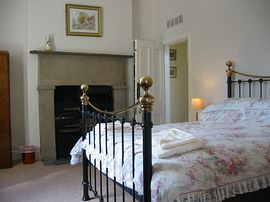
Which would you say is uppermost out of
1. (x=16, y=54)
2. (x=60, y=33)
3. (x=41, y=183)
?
(x=60, y=33)

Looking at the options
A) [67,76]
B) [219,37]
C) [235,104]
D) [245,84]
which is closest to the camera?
[235,104]

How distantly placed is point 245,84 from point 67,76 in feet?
9.65

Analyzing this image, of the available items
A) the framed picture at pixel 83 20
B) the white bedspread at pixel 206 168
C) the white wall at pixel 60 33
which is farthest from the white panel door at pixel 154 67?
the white bedspread at pixel 206 168

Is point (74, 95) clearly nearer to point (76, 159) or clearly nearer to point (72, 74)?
point (72, 74)

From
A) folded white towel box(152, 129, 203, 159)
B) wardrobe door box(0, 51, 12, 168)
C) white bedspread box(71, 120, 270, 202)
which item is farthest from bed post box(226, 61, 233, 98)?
wardrobe door box(0, 51, 12, 168)

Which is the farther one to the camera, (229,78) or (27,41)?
(27,41)

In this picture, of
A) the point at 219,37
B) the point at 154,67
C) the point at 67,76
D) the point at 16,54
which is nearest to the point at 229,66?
the point at 219,37

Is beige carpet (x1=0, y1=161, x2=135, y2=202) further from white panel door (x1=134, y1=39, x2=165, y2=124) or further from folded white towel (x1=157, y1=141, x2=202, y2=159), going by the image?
white panel door (x1=134, y1=39, x2=165, y2=124)

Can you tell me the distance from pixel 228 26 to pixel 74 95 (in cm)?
283

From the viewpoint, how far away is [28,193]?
10.3 ft

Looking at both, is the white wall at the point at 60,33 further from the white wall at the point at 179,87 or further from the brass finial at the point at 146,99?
the brass finial at the point at 146,99

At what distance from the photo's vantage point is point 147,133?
1533mm

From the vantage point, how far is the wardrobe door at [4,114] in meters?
4.20

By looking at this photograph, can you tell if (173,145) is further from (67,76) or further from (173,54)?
(173,54)
